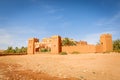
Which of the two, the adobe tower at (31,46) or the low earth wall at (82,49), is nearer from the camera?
the low earth wall at (82,49)

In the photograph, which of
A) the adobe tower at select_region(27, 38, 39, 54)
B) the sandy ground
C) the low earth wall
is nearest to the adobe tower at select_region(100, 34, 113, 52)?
the low earth wall

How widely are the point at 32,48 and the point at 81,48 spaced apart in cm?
1470

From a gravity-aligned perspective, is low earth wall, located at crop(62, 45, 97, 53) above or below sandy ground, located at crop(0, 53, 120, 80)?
above

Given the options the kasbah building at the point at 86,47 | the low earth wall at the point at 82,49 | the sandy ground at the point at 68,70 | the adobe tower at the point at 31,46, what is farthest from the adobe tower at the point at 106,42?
the sandy ground at the point at 68,70

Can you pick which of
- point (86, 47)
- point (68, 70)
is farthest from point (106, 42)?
point (68, 70)

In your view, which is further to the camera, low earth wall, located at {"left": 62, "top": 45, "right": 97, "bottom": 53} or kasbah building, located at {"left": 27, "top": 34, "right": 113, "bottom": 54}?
kasbah building, located at {"left": 27, "top": 34, "right": 113, "bottom": 54}

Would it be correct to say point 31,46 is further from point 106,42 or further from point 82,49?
point 106,42

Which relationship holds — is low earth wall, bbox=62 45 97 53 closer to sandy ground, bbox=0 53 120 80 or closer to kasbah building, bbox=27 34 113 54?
kasbah building, bbox=27 34 113 54

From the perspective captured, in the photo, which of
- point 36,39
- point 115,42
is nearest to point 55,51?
point 36,39

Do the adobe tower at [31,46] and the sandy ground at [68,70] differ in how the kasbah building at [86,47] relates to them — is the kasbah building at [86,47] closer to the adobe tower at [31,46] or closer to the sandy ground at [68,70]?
the adobe tower at [31,46]

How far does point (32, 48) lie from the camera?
42.8 metres

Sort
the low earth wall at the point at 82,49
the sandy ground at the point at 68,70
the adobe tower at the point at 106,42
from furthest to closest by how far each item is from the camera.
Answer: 1. the adobe tower at the point at 106,42
2. the low earth wall at the point at 82,49
3. the sandy ground at the point at 68,70

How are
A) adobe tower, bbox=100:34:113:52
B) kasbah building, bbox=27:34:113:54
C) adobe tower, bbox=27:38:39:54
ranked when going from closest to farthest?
kasbah building, bbox=27:34:113:54 → adobe tower, bbox=100:34:113:52 → adobe tower, bbox=27:38:39:54

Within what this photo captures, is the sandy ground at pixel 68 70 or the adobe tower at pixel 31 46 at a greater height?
the adobe tower at pixel 31 46
